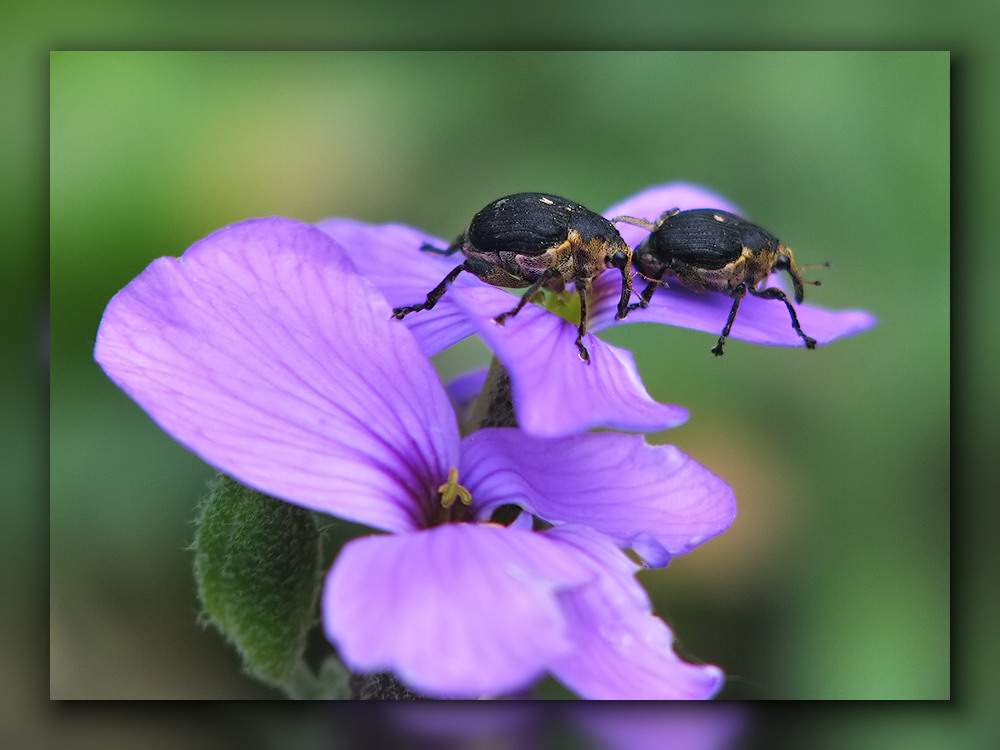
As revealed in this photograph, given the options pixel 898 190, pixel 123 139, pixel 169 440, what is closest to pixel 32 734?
pixel 169 440

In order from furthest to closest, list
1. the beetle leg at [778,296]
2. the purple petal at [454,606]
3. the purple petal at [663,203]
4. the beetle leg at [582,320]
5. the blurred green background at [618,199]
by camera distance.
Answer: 1. the blurred green background at [618,199]
2. the purple petal at [663,203]
3. the beetle leg at [778,296]
4. the beetle leg at [582,320]
5. the purple petal at [454,606]

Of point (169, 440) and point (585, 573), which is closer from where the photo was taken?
point (585, 573)

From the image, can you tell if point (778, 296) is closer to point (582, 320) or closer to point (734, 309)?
point (734, 309)

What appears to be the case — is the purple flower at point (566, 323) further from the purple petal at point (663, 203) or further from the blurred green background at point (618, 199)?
the blurred green background at point (618, 199)

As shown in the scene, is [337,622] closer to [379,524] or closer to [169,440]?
[379,524]

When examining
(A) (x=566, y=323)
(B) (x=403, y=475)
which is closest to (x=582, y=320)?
(A) (x=566, y=323)

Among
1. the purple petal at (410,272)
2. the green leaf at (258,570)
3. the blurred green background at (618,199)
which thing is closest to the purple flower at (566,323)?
the purple petal at (410,272)

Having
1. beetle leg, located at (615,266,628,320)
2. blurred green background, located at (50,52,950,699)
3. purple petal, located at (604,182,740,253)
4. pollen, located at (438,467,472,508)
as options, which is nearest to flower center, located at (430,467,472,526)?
pollen, located at (438,467,472,508)
